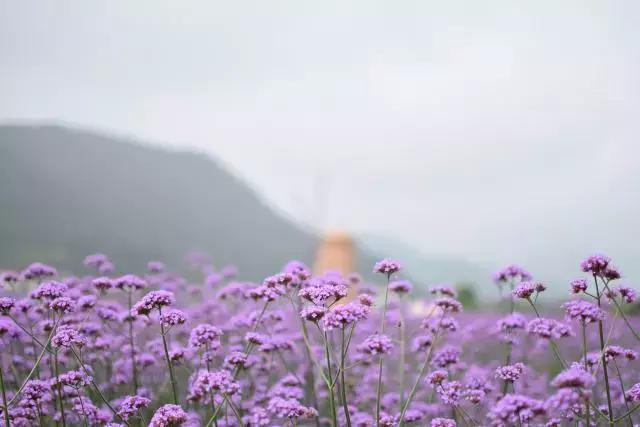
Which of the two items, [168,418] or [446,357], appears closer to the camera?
[168,418]

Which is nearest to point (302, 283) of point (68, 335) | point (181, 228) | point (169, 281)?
point (68, 335)

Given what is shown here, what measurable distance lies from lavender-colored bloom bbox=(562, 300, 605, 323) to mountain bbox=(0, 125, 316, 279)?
91.2 ft

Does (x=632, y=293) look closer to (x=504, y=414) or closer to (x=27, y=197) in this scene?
(x=504, y=414)

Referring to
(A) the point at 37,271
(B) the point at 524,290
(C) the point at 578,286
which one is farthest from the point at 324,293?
(A) the point at 37,271

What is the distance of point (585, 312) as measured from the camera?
417 cm

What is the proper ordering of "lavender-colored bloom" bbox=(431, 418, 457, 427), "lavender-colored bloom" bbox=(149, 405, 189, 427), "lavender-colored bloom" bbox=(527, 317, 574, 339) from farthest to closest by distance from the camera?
"lavender-colored bloom" bbox=(431, 418, 457, 427)
"lavender-colored bloom" bbox=(527, 317, 574, 339)
"lavender-colored bloom" bbox=(149, 405, 189, 427)

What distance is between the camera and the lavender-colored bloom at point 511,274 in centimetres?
588

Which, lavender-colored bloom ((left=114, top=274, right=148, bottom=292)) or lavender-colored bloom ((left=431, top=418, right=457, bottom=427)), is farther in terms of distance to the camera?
lavender-colored bloom ((left=114, top=274, right=148, bottom=292))

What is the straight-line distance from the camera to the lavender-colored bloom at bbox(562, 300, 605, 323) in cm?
415

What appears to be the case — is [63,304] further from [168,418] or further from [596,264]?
[596,264]

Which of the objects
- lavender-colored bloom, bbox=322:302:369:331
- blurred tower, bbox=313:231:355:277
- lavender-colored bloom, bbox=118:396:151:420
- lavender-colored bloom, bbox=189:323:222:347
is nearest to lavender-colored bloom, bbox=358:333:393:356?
lavender-colored bloom, bbox=322:302:369:331

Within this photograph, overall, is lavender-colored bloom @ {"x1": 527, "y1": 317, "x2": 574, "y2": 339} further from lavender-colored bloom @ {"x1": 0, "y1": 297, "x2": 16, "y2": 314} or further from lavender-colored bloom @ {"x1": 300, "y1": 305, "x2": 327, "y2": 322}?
lavender-colored bloom @ {"x1": 0, "y1": 297, "x2": 16, "y2": 314}

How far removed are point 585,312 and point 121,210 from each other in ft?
136

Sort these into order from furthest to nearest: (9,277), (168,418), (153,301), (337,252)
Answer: (337,252)
(9,277)
(153,301)
(168,418)
